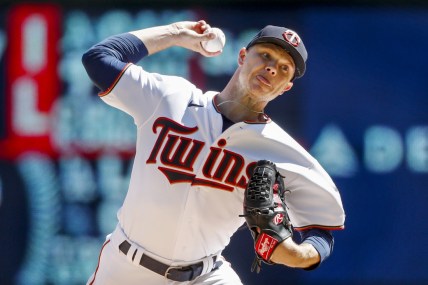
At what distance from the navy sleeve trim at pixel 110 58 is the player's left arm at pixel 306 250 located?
2.87ft

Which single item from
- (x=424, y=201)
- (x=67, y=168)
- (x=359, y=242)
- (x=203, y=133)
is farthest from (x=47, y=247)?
(x=203, y=133)

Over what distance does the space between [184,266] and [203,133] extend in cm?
48

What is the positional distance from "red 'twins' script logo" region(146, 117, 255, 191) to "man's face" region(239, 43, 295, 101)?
233mm

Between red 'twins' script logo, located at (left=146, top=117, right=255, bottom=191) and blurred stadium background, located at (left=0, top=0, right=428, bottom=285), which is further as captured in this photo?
blurred stadium background, located at (left=0, top=0, right=428, bottom=285)

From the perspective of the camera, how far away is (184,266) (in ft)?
12.8

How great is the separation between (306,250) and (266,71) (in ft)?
2.23

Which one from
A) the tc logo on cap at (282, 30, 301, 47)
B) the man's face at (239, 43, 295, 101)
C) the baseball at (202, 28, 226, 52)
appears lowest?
the man's face at (239, 43, 295, 101)

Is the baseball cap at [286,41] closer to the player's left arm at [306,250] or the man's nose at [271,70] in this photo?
the man's nose at [271,70]

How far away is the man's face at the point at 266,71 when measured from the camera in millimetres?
3893

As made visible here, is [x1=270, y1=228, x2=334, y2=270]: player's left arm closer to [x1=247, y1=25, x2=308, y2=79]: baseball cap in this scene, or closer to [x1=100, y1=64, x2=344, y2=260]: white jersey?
[x1=100, y1=64, x2=344, y2=260]: white jersey

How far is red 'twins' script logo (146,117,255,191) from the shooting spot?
12.7ft

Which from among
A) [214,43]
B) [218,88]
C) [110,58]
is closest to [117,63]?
[110,58]

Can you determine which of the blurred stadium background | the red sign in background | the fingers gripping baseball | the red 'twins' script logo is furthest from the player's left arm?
the red sign in background

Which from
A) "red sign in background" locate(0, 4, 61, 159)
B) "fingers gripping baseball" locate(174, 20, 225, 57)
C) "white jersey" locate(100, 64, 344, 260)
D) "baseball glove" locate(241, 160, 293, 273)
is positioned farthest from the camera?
"red sign in background" locate(0, 4, 61, 159)
